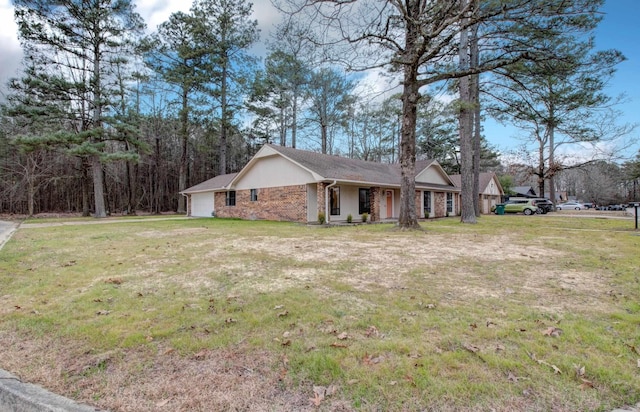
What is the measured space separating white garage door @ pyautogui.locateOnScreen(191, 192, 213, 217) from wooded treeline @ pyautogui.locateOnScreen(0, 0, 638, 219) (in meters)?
4.29

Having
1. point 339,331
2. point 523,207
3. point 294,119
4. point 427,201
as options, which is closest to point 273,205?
point 427,201

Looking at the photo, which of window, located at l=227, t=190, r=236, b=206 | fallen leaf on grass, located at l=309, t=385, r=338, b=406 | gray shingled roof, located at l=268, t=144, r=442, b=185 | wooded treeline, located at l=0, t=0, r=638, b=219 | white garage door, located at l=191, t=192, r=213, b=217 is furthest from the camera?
white garage door, located at l=191, t=192, r=213, b=217

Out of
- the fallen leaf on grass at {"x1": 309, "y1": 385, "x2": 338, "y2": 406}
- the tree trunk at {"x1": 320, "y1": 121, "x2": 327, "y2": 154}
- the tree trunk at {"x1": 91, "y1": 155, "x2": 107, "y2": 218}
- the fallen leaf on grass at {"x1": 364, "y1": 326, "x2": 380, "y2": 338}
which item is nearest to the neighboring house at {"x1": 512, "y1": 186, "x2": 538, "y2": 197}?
the tree trunk at {"x1": 320, "y1": 121, "x2": 327, "y2": 154}

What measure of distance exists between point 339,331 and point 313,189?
1324 centimetres

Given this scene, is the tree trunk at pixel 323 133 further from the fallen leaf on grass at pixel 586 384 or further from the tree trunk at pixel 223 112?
the fallen leaf on grass at pixel 586 384

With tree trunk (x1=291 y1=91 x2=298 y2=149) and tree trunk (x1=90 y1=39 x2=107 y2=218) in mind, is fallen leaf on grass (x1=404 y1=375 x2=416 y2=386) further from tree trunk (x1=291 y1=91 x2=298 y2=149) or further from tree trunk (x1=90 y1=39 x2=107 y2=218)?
tree trunk (x1=291 y1=91 x2=298 y2=149)

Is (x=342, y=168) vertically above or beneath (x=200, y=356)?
above

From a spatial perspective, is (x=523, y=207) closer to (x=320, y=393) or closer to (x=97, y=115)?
(x=320, y=393)

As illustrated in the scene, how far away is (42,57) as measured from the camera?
19.6 metres

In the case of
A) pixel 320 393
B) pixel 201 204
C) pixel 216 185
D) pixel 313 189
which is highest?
pixel 216 185

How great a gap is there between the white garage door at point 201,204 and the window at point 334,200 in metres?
10.4

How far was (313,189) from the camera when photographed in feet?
52.8

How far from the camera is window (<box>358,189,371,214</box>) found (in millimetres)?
17797

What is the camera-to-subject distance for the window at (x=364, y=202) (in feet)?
58.4
